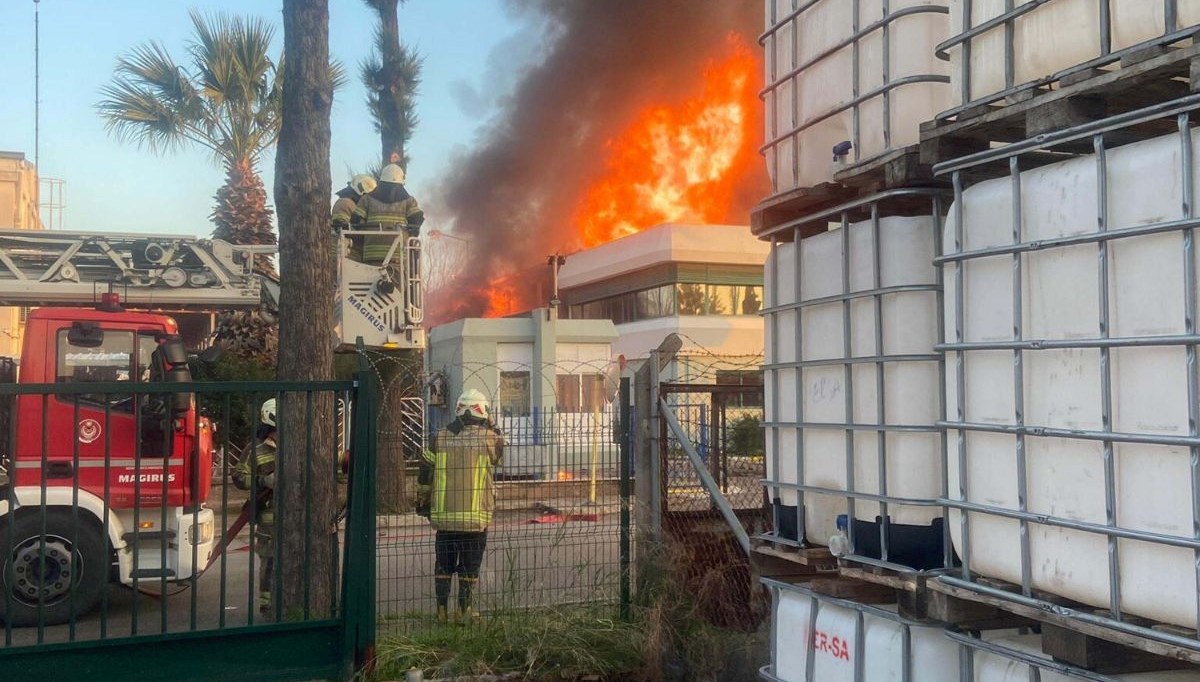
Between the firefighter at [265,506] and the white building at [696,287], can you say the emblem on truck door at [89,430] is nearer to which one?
the firefighter at [265,506]

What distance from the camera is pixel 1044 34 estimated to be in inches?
129

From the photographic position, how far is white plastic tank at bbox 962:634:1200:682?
10.0 ft

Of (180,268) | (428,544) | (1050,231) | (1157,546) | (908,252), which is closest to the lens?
(1157,546)

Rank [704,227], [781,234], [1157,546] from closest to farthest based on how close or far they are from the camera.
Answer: [1157,546] < [781,234] < [704,227]

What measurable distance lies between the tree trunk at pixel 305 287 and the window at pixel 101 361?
256 cm

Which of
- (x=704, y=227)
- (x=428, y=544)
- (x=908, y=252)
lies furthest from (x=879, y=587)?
(x=704, y=227)

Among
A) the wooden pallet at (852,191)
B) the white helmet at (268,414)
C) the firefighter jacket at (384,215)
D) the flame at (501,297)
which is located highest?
the flame at (501,297)

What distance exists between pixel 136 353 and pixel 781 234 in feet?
19.1

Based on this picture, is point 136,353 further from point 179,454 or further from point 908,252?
point 908,252

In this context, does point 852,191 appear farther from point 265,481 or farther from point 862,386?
point 265,481

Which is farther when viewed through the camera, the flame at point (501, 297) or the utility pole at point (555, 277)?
the flame at point (501, 297)

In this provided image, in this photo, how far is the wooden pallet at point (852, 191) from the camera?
3.93 metres

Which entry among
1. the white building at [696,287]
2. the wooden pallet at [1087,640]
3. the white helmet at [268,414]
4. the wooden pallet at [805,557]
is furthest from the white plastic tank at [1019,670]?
the white building at [696,287]

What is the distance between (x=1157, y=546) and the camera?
2.75 meters
